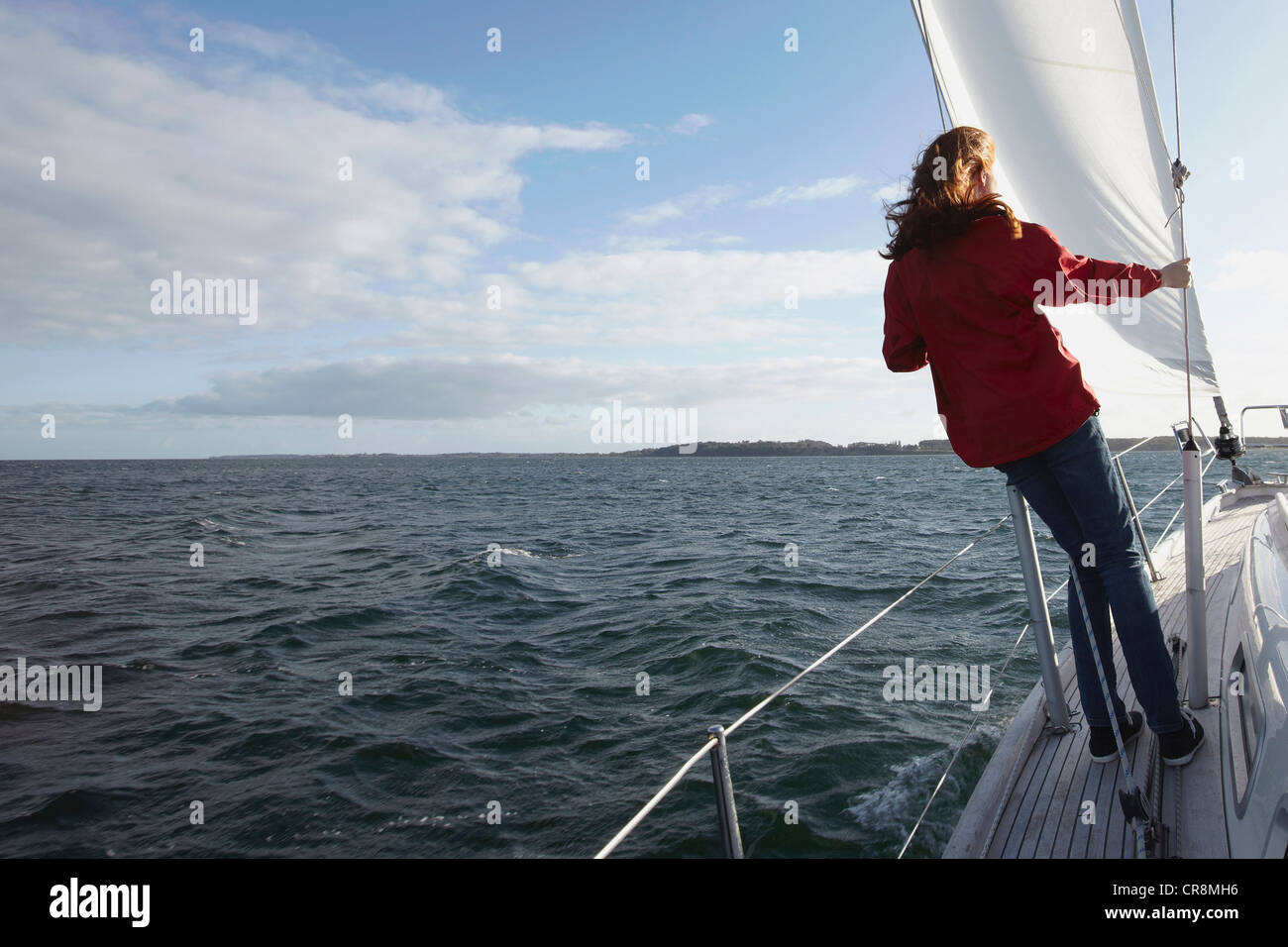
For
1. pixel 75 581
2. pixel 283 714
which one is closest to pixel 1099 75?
pixel 283 714

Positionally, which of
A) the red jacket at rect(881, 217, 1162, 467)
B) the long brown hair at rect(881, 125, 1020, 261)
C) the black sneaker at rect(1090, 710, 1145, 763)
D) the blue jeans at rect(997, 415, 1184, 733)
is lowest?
the black sneaker at rect(1090, 710, 1145, 763)

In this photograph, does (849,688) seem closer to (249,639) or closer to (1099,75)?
(1099,75)

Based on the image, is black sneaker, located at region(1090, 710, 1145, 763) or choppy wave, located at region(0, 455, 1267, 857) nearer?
black sneaker, located at region(1090, 710, 1145, 763)

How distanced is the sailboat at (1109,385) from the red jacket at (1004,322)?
331 millimetres

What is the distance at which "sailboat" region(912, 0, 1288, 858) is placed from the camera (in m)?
1.94

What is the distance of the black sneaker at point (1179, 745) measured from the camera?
211 cm

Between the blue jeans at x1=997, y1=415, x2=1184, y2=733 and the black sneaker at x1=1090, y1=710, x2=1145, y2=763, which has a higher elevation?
the blue jeans at x1=997, y1=415, x2=1184, y2=733

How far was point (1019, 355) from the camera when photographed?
6.43ft

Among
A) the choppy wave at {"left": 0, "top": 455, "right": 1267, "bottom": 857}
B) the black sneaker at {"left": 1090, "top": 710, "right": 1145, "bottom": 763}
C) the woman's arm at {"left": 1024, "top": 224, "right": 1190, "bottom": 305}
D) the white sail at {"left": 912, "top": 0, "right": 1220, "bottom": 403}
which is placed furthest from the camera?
the choppy wave at {"left": 0, "top": 455, "right": 1267, "bottom": 857}

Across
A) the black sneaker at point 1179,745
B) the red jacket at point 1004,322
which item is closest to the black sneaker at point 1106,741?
the black sneaker at point 1179,745

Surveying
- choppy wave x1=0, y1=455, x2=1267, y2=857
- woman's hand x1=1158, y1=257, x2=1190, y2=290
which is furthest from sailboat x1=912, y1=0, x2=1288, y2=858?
choppy wave x1=0, y1=455, x2=1267, y2=857

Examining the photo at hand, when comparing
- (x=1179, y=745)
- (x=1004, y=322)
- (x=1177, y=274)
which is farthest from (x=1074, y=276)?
(x=1179, y=745)

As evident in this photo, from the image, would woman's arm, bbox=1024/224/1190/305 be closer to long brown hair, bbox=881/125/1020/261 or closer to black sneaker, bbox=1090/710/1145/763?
long brown hair, bbox=881/125/1020/261
